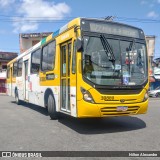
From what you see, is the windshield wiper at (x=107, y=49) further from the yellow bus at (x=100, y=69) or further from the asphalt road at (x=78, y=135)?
the asphalt road at (x=78, y=135)

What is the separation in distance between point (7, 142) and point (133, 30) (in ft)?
17.2

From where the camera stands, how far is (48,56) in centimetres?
1113

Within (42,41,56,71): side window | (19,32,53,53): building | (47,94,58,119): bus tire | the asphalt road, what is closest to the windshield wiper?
the asphalt road

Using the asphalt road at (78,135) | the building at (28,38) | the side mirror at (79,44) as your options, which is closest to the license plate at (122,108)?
the asphalt road at (78,135)

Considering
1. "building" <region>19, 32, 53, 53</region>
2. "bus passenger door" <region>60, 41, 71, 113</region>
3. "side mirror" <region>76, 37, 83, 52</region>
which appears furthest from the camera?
"building" <region>19, 32, 53, 53</region>

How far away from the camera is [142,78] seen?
29.0 ft

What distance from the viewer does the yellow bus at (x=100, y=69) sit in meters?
7.98

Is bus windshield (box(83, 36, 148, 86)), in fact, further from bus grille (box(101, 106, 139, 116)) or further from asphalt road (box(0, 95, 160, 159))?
asphalt road (box(0, 95, 160, 159))

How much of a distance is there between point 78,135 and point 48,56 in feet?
13.9

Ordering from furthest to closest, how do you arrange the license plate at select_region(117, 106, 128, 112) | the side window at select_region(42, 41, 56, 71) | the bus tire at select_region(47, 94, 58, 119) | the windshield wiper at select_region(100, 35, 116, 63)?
the side window at select_region(42, 41, 56, 71)
the bus tire at select_region(47, 94, 58, 119)
the windshield wiper at select_region(100, 35, 116, 63)
the license plate at select_region(117, 106, 128, 112)

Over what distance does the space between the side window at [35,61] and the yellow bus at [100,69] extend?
105 inches

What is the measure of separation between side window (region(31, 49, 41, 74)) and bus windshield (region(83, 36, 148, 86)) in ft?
15.8

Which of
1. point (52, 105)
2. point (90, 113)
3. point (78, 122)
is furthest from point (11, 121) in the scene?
point (90, 113)

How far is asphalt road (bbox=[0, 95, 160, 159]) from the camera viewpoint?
6.58 metres
